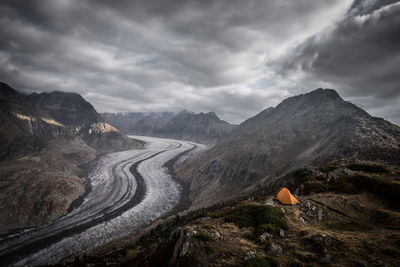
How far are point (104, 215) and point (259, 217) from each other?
6569 cm

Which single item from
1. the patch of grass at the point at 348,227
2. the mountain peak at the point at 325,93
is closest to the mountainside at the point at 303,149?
the mountain peak at the point at 325,93

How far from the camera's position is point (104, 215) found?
66.4 meters

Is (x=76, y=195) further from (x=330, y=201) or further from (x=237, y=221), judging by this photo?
(x=330, y=201)

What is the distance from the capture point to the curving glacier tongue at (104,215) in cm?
4912

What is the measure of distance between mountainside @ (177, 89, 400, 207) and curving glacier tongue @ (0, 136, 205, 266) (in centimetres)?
1793

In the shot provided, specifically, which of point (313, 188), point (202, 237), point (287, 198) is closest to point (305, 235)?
point (287, 198)

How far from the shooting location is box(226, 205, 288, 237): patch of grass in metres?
18.8

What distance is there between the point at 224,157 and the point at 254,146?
20.4 m

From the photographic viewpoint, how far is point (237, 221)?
Result: 20.8m

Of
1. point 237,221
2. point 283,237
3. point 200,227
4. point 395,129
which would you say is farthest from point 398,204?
point 395,129

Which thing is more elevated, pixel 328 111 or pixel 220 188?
pixel 328 111

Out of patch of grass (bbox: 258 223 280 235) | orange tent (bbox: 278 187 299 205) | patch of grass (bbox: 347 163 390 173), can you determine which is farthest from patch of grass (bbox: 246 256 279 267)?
patch of grass (bbox: 347 163 390 173)

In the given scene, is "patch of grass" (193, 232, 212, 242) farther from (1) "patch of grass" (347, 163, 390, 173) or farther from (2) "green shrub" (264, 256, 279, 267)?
(1) "patch of grass" (347, 163, 390, 173)

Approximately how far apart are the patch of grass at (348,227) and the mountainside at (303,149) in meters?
37.1
